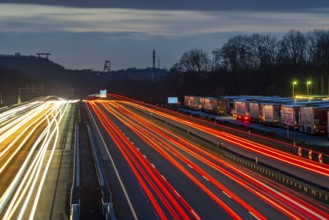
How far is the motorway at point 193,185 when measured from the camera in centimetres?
2559

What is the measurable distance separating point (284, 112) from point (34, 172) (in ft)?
118

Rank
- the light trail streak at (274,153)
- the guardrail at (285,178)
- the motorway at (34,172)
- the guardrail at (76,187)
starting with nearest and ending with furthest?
the guardrail at (76,187) → the motorway at (34,172) → the guardrail at (285,178) → the light trail streak at (274,153)

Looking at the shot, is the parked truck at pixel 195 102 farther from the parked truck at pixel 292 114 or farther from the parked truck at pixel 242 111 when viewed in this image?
the parked truck at pixel 292 114

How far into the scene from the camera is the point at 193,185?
32562mm

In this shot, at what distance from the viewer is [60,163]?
4178 centimetres

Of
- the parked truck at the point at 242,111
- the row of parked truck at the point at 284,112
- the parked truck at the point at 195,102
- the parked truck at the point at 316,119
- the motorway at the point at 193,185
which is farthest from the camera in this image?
the parked truck at the point at 195,102

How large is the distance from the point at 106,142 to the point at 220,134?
12.6 metres

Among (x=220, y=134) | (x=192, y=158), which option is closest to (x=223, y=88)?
(x=220, y=134)

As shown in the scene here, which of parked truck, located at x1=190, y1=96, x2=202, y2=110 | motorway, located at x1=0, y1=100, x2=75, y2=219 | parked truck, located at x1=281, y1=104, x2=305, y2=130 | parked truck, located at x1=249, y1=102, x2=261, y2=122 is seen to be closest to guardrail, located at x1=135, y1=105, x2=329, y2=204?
motorway, located at x1=0, y1=100, x2=75, y2=219

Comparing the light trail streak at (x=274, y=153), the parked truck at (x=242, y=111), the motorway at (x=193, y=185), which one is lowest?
the motorway at (x=193, y=185)

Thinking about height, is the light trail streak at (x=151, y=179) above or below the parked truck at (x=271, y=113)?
below

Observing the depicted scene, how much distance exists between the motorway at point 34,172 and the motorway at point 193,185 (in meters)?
2.81

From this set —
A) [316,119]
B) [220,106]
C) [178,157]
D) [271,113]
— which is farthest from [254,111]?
[178,157]

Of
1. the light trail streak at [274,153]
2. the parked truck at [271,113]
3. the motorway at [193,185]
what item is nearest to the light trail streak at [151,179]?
the motorway at [193,185]
